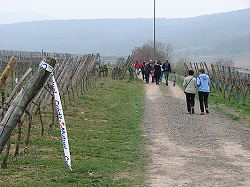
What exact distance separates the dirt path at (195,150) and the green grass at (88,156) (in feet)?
1.07

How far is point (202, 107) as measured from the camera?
18.4 meters

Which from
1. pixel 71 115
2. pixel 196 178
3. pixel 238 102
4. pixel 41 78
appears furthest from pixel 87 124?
pixel 238 102

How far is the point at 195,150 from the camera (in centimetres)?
1124

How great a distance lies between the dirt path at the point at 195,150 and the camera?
859cm

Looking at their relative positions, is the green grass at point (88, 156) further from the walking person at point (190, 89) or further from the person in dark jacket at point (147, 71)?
the person in dark jacket at point (147, 71)

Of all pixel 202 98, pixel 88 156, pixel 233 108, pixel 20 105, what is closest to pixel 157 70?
pixel 233 108

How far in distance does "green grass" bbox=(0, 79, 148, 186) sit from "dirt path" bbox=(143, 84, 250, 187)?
33cm

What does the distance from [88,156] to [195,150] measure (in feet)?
8.04

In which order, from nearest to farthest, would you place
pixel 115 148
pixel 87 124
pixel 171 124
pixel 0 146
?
pixel 0 146 → pixel 115 148 → pixel 87 124 → pixel 171 124

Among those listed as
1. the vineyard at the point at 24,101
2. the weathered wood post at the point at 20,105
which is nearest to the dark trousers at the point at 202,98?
the vineyard at the point at 24,101

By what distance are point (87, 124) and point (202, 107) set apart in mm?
5232

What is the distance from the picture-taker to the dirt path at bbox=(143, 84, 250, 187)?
8.59 m

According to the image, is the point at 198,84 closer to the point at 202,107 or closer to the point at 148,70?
the point at 202,107

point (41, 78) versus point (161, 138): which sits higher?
point (41, 78)
